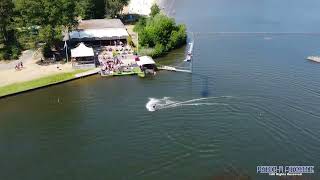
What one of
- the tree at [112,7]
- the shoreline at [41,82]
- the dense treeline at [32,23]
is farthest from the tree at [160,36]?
the tree at [112,7]

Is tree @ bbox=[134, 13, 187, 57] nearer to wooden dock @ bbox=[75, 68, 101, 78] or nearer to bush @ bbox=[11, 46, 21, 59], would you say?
wooden dock @ bbox=[75, 68, 101, 78]

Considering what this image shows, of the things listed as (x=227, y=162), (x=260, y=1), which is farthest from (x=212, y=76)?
(x=260, y=1)

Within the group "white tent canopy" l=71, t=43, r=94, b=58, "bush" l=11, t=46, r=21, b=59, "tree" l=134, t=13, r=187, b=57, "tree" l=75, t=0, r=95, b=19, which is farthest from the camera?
"tree" l=75, t=0, r=95, b=19

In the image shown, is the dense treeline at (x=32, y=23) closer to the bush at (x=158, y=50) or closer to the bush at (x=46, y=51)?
the bush at (x=46, y=51)

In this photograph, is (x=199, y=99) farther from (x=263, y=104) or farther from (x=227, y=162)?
(x=227, y=162)

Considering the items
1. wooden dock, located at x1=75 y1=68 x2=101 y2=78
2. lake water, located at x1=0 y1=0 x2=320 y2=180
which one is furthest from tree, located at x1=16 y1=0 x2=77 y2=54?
lake water, located at x1=0 y1=0 x2=320 y2=180

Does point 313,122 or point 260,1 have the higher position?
point 260,1
